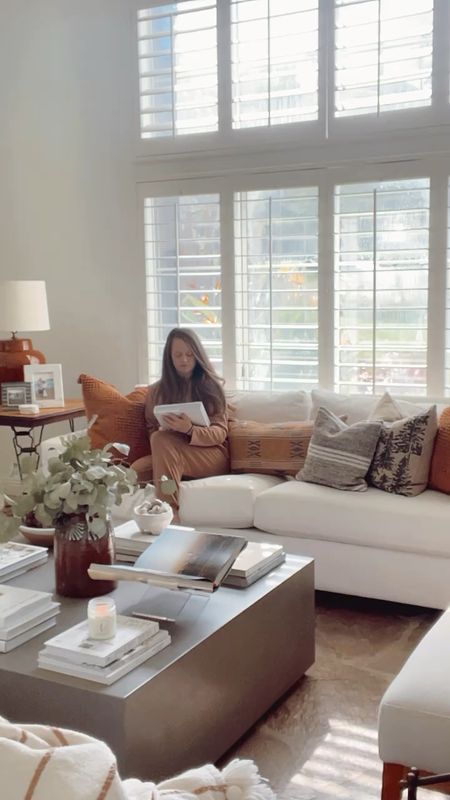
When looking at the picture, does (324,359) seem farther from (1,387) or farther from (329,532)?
(1,387)

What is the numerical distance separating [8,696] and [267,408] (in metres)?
2.25

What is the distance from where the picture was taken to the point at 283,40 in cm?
423

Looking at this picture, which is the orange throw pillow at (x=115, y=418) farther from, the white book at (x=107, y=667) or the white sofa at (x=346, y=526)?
the white book at (x=107, y=667)

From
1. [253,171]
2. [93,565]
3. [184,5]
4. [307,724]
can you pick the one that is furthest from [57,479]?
[184,5]

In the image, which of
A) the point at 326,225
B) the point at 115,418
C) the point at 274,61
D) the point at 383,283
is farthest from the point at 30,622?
the point at 274,61

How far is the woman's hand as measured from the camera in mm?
3680

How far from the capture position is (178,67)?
4.50 metres

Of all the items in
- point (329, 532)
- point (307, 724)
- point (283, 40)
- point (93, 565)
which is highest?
point (283, 40)

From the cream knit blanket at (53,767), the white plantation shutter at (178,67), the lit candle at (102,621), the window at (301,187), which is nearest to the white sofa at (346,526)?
the window at (301,187)

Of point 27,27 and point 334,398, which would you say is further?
point 27,27

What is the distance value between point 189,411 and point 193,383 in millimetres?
312

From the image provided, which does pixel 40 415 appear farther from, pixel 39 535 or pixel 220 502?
pixel 39 535

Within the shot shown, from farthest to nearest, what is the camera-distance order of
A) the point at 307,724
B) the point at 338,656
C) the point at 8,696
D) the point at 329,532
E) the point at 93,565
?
1. the point at 329,532
2. the point at 338,656
3. the point at 307,724
4. the point at 93,565
5. the point at 8,696

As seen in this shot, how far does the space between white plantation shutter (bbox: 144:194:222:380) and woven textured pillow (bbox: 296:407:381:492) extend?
48.2 inches
